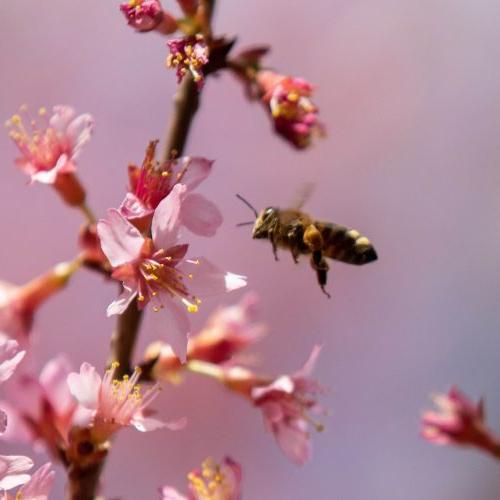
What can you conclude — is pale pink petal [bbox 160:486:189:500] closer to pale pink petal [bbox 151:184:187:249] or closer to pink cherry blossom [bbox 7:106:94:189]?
pale pink petal [bbox 151:184:187:249]

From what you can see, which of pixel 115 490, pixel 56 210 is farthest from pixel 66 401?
pixel 56 210

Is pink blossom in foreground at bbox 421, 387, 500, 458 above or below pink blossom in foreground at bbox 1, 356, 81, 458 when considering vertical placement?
above

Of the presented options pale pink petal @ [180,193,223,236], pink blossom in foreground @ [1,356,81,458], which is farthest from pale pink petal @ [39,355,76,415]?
pale pink petal @ [180,193,223,236]

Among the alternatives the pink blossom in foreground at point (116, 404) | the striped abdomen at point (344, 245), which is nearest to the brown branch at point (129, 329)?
the pink blossom in foreground at point (116, 404)

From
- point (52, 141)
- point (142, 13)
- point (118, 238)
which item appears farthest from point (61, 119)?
point (118, 238)

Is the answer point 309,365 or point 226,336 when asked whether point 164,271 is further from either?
point 226,336

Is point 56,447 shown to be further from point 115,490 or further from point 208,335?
point 115,490

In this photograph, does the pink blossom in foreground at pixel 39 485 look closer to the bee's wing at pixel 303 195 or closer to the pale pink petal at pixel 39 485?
the pale pink petal at pixel 39 485
